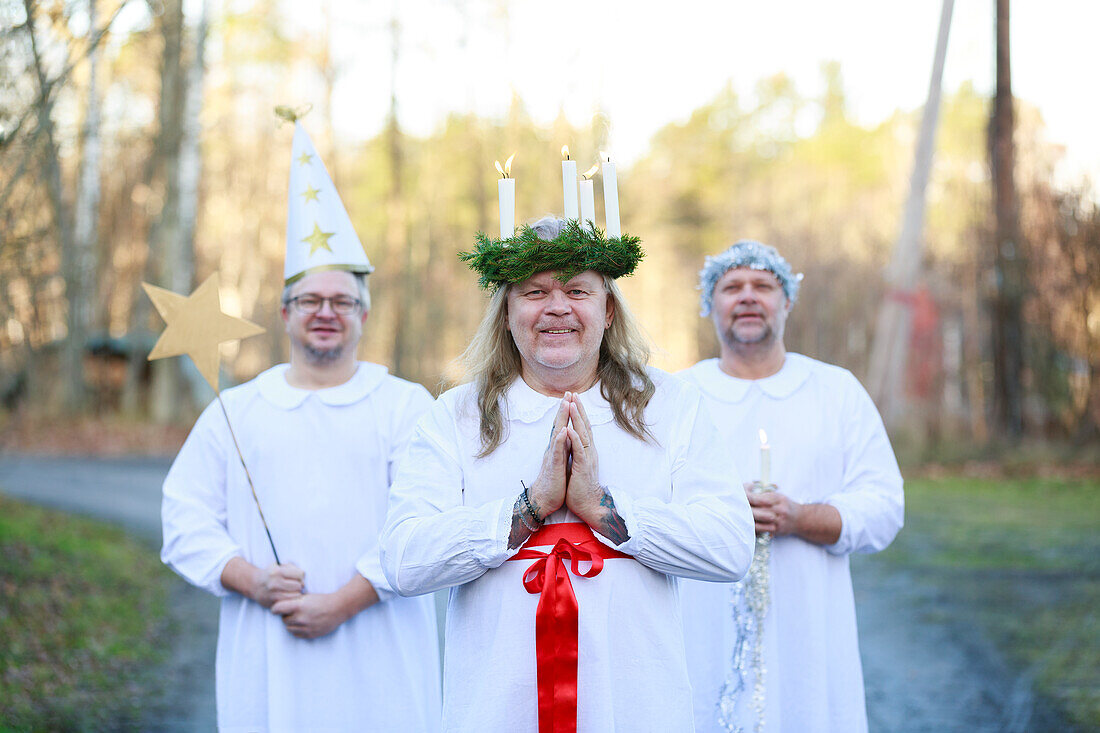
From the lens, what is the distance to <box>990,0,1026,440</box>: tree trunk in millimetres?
17188

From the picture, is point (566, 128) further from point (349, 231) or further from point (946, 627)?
point (349, 231)

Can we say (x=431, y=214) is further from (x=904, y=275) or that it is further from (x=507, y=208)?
(x=507, y=208)

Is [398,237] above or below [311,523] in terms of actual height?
above

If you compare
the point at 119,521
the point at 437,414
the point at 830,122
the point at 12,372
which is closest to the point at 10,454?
the point at 12,372

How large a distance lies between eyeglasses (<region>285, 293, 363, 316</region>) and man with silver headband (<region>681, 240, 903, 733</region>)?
1.54 metres

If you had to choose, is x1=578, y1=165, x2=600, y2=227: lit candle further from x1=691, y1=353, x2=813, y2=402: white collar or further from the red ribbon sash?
x1=691, y1=353, x2=813, y2=402: white collar

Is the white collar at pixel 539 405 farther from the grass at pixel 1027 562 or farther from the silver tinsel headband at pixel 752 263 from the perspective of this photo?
the grass at pixel 1027 562

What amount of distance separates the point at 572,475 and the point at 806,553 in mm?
1635

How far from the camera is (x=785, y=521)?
3.92 m

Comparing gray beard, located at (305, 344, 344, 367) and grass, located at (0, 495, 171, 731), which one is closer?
gray beard, located at (305, 344, 344, 367)

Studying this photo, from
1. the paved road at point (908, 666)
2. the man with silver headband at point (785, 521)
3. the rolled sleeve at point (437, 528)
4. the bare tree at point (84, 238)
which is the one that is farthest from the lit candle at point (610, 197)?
the bare tree at point (84, 238)

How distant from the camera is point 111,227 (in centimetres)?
2817

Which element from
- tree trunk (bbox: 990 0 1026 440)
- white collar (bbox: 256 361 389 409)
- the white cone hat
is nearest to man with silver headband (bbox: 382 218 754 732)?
white collar (bbox: 256 361 389 409)

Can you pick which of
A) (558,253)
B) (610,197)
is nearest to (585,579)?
(558,253)
